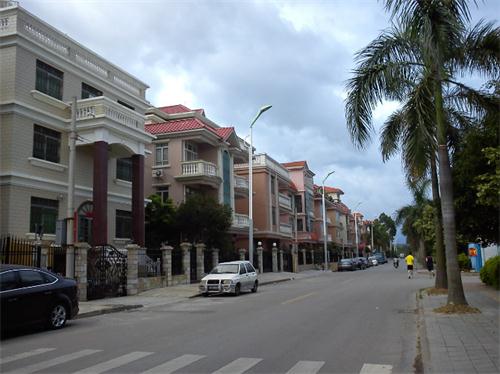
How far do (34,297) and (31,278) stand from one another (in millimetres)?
489

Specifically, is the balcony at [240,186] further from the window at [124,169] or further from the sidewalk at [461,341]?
the sidewalk at [461,341]

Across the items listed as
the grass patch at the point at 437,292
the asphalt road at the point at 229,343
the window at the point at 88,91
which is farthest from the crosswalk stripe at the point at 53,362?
the window at the point at 88,91

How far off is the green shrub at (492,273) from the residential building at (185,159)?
19.0 metres

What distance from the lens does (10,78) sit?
23.0 metres

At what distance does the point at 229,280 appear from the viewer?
76.4ft

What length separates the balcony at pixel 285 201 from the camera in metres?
56.5

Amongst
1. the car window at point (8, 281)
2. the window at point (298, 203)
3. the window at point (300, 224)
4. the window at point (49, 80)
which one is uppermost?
the window at point (49, 80)

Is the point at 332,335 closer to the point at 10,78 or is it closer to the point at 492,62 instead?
the point at 492,62

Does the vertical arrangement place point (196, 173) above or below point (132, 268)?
above

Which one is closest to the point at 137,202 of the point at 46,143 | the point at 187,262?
the point at 187,262

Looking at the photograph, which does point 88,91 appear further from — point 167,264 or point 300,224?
point 300,224

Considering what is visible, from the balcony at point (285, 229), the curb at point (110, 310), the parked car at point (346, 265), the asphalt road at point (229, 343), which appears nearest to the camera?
the asphalt road at point (229, 343)

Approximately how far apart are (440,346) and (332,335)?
258cm

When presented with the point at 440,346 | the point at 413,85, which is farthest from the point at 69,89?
the point at 440,346
